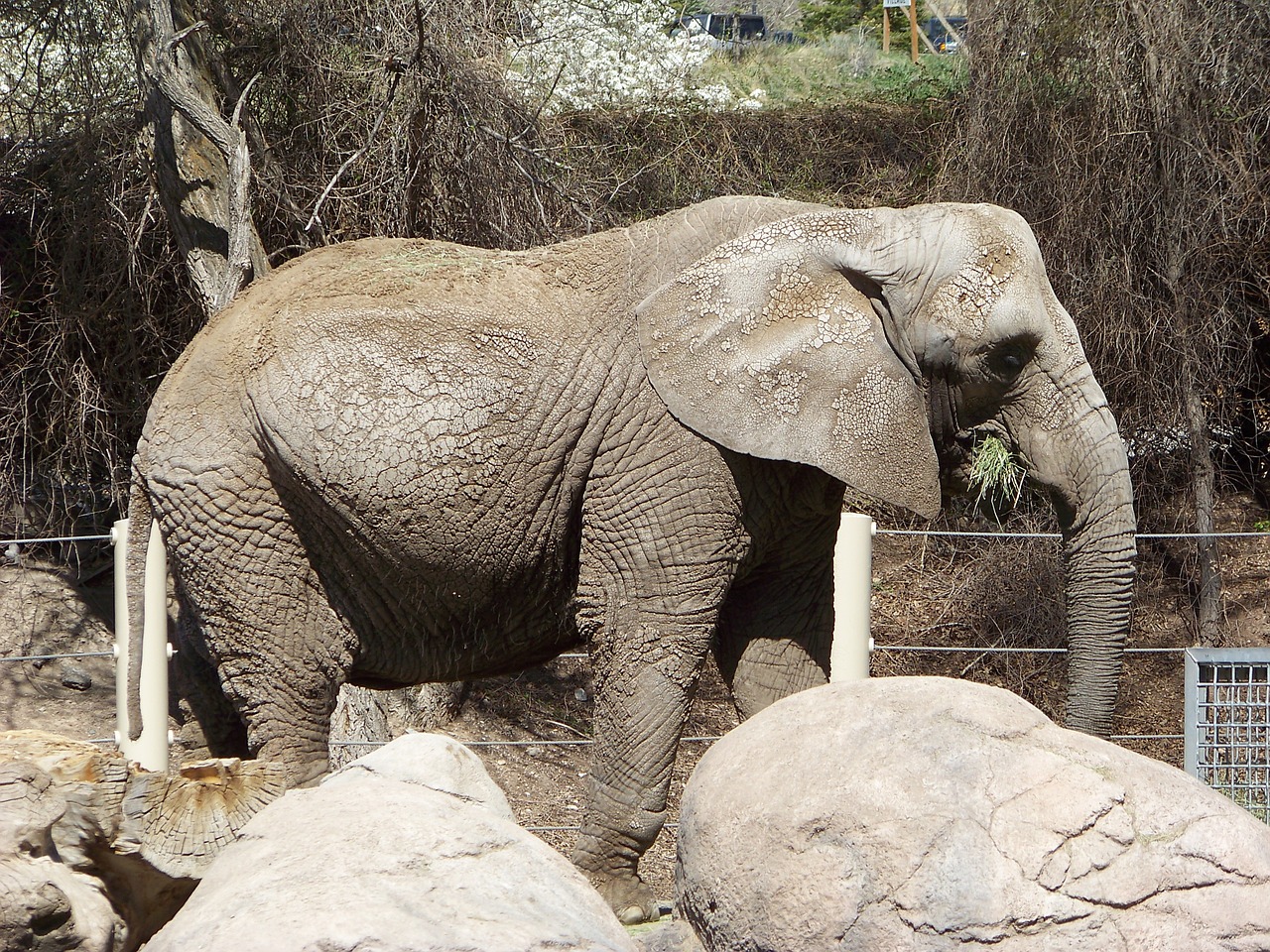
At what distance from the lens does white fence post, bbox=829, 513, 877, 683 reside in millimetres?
5227

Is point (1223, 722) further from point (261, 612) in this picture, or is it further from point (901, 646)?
point (261, 612)

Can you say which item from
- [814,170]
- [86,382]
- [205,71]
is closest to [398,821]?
[205,71]

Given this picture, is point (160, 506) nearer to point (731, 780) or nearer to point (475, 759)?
point (475, 759)

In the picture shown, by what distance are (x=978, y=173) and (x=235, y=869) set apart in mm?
7808

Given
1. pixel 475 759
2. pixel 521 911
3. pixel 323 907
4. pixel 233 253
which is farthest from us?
pixel 233 253

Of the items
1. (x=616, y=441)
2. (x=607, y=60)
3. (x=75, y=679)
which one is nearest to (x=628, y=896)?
(x=616, y=441)

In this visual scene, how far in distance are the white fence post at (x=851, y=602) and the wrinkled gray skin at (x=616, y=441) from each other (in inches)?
25.0

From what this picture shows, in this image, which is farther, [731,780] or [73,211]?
[73,211]

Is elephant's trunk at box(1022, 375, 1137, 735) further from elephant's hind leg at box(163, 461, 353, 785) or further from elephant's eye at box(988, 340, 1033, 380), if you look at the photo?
elephant's hind leg at box(163, 461, 353, 785)

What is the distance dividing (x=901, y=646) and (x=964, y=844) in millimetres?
5186

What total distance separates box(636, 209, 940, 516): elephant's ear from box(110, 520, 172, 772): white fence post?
6.59 ft

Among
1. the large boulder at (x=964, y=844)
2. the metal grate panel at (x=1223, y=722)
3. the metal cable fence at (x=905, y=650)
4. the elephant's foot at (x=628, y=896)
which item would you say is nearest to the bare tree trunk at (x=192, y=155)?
the metal cable fence at (x=905, y=650)

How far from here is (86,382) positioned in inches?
317

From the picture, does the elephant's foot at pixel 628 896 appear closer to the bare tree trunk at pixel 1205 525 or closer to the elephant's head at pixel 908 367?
the elephant's head at pixel 908 367
